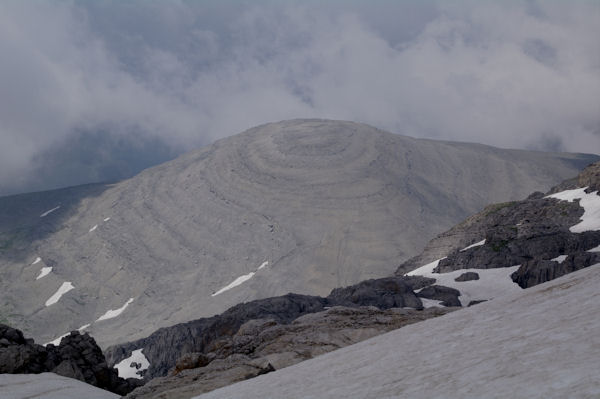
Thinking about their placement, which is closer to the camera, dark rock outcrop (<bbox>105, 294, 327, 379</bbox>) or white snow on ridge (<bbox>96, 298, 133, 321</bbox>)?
dark rock outcrop (<bbox>105, 294, 327, 379</bbox>)

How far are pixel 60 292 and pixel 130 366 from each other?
113 m

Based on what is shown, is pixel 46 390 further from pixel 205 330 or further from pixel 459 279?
pixel 459 279

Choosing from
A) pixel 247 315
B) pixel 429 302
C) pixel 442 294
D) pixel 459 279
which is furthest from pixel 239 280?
pixel 247 315

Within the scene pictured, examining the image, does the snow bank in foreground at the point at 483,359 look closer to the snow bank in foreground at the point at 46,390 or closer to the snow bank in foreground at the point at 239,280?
the snow bank in foreground at the point at 46,390

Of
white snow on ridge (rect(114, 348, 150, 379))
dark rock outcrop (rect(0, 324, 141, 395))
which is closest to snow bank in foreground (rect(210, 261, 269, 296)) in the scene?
white snow on ridge (rect(114, 348, 150, 379))

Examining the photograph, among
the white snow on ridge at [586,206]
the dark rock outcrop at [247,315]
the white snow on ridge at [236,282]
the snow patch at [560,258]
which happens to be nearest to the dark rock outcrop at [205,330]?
the dark rock outcrop at [247,315]

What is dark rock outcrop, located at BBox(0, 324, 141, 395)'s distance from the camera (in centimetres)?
3272

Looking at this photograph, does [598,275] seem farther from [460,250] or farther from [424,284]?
[460,250]

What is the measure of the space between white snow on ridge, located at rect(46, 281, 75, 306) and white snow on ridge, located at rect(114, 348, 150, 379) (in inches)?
4112

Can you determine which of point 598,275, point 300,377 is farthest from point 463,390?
point 598,275

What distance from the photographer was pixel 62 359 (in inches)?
1592

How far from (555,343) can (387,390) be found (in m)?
2.32

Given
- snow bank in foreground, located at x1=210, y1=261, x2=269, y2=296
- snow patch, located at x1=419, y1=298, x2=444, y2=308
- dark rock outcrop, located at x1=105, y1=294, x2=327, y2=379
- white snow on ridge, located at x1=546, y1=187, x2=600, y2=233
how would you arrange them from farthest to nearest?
snow bank in foreground, located at x1=210, y1=261, x2=269, y2=296, white snow on ridge, located at x1=546, y1=187, x2=600, y2=233, snow patch, located at x1=419, y1=298, x2=444, y2=308, dark rock outcrop, located at x1=105, y1=294, x2=327, y2=379

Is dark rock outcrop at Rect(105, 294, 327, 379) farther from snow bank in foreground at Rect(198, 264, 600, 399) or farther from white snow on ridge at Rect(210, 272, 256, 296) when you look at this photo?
white snow on ridge at Rect(210, 272, 256, 296)
